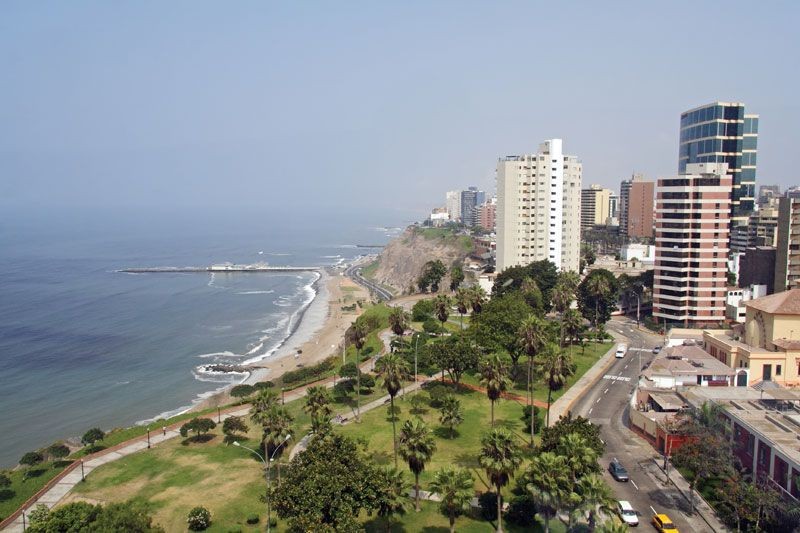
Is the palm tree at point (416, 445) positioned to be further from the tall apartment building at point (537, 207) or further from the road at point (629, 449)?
the tall apartment building at point (537, 207)

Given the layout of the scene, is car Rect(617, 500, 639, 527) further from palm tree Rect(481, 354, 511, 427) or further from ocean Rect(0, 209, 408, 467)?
ocean Rect(0, 209, 408, 467)

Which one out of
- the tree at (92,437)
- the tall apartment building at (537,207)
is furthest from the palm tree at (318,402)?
the tall apartment building at (537,207)

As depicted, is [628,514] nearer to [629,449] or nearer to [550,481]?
[550,481]

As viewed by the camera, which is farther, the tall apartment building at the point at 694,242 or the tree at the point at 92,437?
the tall apartment building at the point at 694,242

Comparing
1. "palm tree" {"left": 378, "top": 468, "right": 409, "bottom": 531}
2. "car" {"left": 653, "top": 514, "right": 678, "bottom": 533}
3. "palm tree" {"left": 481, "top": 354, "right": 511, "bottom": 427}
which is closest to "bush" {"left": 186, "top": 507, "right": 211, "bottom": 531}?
"palm tree" {"left": 378, "top": 468, "right": 409, "bottom": 531}

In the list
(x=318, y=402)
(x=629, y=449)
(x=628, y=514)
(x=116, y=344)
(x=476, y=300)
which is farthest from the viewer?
(x=116, y=344)

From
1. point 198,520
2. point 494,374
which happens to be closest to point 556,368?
point 494,374
